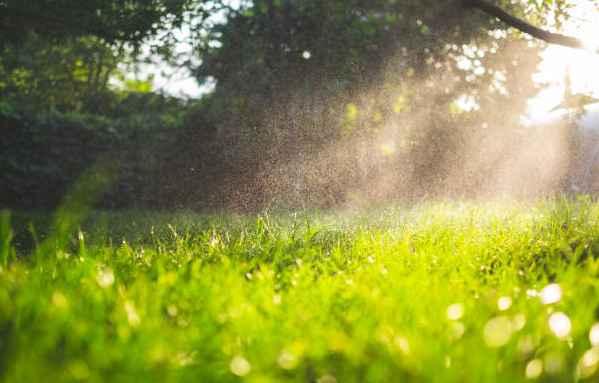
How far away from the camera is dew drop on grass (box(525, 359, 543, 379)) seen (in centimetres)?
103

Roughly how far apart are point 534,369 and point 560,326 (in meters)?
0.25

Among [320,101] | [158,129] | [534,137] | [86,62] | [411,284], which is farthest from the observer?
[86,62]

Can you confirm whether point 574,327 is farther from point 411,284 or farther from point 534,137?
point 534,137

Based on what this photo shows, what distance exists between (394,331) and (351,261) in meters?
1.17

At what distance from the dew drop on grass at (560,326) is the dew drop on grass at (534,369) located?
0.57ft

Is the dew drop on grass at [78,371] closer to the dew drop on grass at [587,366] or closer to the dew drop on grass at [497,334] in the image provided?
the dew drop on grass at [497,334]

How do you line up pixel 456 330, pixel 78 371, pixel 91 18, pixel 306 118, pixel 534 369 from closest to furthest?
pixel 78 371
pixel 534 369
pixel 456 330
pixel 91 18
pixel 306 118

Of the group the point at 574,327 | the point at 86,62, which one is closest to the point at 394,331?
the point at 574,327

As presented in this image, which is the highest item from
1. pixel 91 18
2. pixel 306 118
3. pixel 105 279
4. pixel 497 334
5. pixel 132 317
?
pixel 91 18

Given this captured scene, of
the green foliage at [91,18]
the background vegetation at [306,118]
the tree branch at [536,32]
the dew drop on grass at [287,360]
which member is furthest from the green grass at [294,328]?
the background vegetation at [306,118]

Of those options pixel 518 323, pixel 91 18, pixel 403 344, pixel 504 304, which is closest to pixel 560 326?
pixel 518 323

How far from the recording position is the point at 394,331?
1249mm

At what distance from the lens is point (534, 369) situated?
3.40 feet

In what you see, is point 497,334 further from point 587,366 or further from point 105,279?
point 105,279
